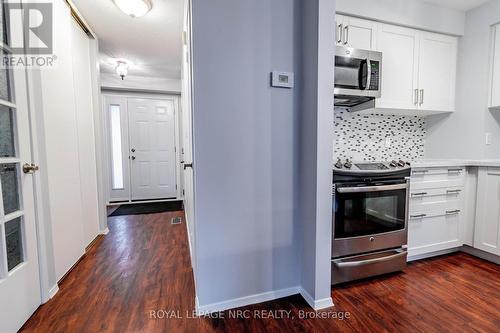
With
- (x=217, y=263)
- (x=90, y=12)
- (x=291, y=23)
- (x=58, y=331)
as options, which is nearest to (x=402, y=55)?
(x=291, y=23)

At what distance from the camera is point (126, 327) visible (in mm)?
1328

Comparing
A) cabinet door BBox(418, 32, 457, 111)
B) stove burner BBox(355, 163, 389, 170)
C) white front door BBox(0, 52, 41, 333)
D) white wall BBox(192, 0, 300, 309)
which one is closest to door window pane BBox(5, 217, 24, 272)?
white front door BBox(0, 52, 41, 333)

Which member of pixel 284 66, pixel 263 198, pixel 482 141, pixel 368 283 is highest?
pixel 284 66

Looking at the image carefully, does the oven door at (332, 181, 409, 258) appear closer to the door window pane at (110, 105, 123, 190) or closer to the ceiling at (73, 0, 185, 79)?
the ceiling at (73, 0, 185, 79)

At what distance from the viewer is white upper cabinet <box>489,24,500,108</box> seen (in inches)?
85.1

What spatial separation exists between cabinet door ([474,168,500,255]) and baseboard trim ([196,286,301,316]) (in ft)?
6.11

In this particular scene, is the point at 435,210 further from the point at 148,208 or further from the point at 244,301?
the point at 148,208

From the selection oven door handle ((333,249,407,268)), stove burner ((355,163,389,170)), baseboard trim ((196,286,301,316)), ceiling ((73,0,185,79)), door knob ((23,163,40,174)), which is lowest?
baseboard trim ((196,286,301,316))

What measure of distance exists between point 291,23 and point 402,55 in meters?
1.40

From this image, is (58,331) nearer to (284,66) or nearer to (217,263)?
(217,263)

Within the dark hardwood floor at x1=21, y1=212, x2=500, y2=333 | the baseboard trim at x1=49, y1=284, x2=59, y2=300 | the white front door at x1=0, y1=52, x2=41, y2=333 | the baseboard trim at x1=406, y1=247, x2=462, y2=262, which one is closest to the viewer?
the white front door at x1=0, y1=52, x2=41, y2=333

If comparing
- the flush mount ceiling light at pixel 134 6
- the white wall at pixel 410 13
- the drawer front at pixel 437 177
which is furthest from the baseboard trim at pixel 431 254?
the flush mount ceiling light at pixel 134 6

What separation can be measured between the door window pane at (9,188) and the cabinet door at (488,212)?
3.66 m

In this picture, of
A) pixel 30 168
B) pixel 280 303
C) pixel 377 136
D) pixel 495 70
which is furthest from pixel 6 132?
pixel 495 70
